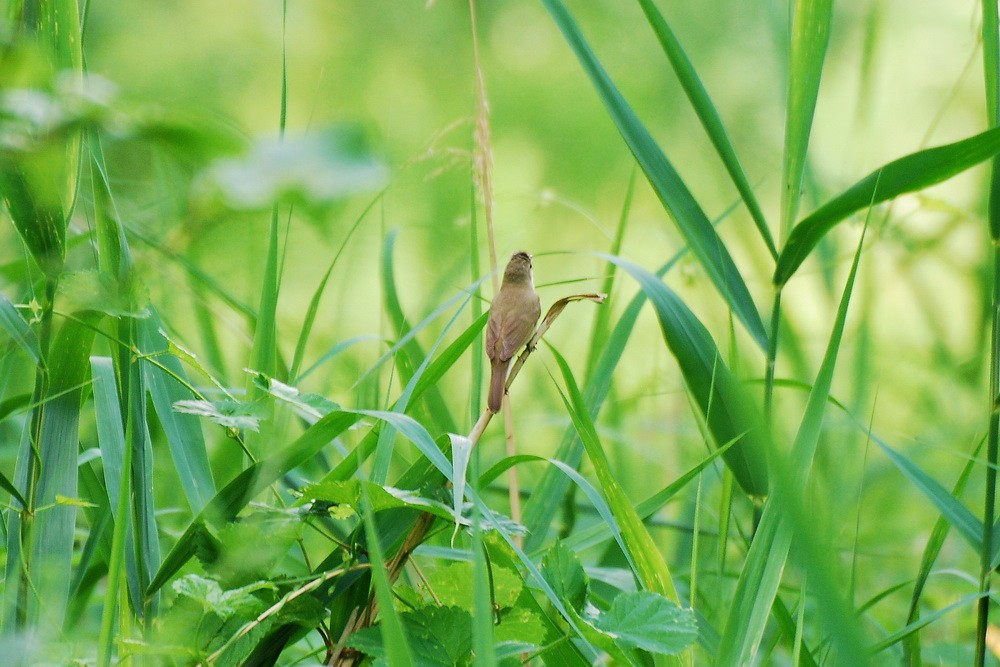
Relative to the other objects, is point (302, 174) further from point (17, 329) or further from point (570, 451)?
A: point (570, 451)

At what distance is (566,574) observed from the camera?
0.60 metres

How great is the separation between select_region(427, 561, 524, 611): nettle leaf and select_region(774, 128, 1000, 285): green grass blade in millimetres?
361

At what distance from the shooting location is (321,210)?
23 cm

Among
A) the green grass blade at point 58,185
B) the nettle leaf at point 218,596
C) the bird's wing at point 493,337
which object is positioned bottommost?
the nettle leaf at point 218,596

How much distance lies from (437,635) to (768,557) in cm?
25

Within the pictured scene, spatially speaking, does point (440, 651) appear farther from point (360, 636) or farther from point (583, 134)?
point (583, 134)

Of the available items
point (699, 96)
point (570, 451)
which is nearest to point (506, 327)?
point (570, 451)

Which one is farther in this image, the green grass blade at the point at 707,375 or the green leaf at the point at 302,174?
the green grass blade at the point at 707,375

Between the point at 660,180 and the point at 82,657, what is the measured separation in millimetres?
579


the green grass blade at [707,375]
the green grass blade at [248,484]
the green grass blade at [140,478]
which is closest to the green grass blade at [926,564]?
the green grass blade at [707,375]

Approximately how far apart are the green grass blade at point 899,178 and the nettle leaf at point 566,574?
33 centimetres

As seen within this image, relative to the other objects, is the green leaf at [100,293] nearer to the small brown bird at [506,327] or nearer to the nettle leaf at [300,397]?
the nettle leaf at [300,397]

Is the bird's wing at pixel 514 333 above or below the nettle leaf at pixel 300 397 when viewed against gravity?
above

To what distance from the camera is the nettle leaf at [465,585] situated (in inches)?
23.7
